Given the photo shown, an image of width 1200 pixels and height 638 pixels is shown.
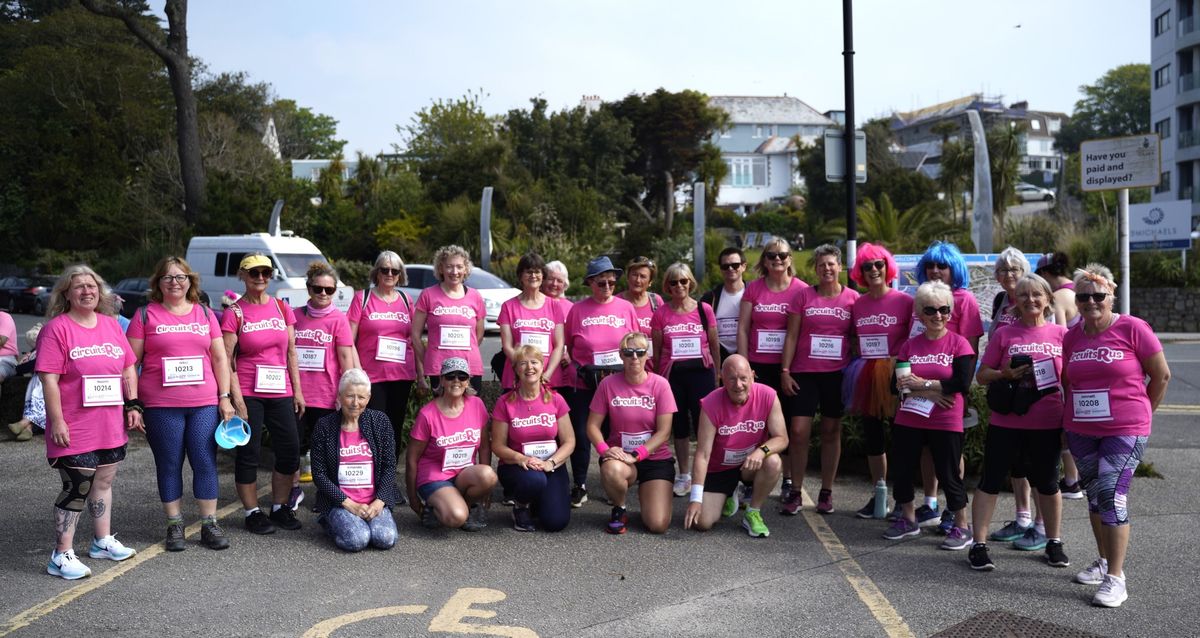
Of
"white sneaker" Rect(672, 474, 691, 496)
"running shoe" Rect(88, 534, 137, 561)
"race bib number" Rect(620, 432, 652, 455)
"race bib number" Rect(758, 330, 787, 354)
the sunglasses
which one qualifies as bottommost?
"white sneaker" Rect(672, 474, 691, 496)

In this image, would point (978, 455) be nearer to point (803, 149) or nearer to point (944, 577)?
point (944, 577)

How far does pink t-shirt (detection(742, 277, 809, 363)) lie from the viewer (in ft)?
23.4

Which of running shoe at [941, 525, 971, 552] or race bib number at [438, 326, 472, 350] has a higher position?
race bib number at [438, 326, 472, 350]

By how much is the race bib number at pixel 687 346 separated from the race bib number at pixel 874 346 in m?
1.15

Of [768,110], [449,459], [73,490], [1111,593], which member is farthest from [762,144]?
[73,490]

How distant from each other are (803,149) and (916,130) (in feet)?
178

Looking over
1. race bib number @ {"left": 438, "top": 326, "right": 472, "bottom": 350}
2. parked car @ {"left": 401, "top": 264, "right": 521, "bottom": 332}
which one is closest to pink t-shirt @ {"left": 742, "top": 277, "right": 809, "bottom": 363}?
race bib number @ {"left": 438, "top": 326, "right": 472, "bottom": 350}

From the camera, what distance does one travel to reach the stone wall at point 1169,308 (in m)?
24.2

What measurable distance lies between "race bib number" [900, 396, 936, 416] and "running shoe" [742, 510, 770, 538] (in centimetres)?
116

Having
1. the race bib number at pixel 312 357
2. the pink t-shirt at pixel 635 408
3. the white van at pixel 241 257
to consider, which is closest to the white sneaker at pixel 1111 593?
the pink t-shirt at pixel 635 408

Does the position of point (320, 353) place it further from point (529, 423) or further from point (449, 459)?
point (529, 423)

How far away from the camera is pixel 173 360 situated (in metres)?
6.02

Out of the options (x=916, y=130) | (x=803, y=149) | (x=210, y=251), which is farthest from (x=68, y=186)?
(x=916, y=130)

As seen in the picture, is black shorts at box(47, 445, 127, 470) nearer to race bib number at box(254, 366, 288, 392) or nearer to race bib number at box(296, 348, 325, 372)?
race bib number at box(254, 366, 288, 392)
